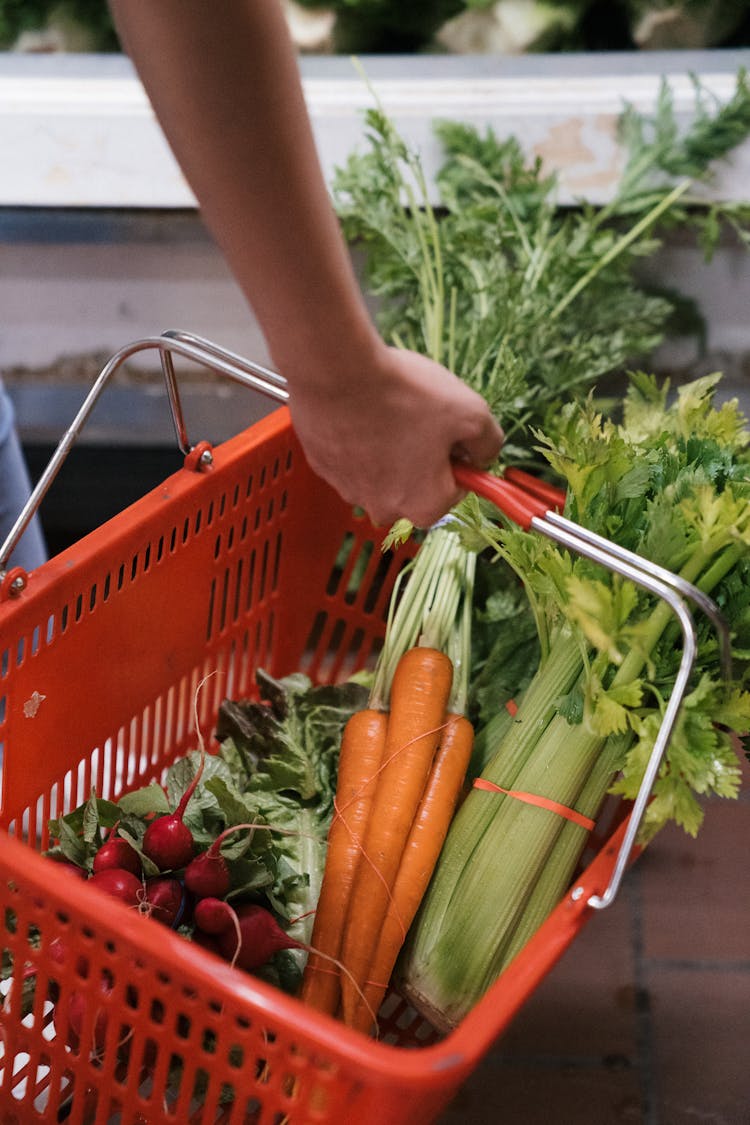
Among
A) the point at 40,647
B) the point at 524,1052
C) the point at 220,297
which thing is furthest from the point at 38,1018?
the point at 220,297

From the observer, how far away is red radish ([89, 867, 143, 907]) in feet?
3.12

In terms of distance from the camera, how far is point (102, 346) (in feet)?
5.82

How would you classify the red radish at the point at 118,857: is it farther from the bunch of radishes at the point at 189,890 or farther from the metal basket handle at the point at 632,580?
the metal basket handle at the point at 632,580

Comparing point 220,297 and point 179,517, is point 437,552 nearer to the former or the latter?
point 179,517

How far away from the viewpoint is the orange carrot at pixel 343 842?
42.3 inches

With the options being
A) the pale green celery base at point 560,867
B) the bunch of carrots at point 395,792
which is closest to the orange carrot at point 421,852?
the bunch of carrots at point 395,792

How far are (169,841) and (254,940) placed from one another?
0.37 feet

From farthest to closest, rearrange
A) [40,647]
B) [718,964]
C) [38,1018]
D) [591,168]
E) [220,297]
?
[220,297]
[591,168]
[718,964]
[40,647]
[38,1018]

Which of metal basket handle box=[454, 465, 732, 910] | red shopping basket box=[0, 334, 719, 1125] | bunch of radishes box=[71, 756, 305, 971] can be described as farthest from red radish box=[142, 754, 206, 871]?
metal basket handle box=[454, 465, 732, 910]

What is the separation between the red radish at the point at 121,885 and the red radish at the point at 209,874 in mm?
45

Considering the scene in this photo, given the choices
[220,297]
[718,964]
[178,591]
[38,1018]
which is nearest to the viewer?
[38,1018]

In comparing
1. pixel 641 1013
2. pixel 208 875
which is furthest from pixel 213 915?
pixel 641 1013

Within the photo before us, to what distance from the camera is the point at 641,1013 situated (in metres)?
1.31

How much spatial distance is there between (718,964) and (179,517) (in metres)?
0.83
